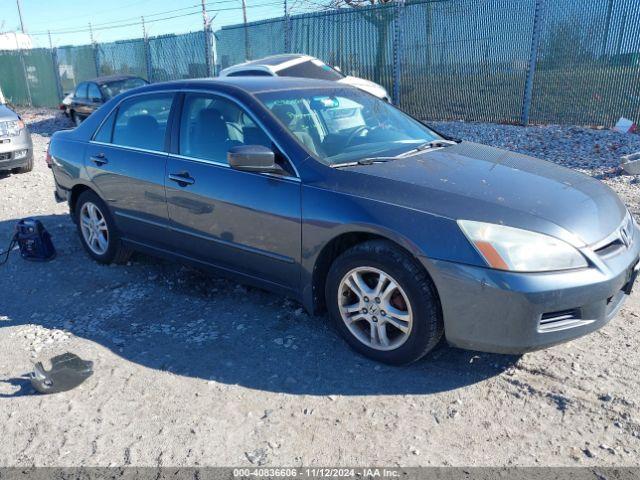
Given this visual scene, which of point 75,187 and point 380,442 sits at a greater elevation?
point 75,187

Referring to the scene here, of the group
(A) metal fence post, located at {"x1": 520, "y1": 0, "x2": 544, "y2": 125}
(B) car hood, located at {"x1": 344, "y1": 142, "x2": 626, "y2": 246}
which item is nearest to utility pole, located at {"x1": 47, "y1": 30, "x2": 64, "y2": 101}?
(A) metal fence post, located at {"x1": 520, "y1": 0, "x2": 544, "y2": 125}

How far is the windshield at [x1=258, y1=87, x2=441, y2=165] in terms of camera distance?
3.80 m

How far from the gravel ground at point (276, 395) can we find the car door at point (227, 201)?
0.45 meters

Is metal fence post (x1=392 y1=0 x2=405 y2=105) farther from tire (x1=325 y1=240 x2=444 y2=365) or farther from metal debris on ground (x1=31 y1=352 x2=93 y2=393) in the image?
metal debris on ground (x1=31 y1=352 x2=93 y2=393)

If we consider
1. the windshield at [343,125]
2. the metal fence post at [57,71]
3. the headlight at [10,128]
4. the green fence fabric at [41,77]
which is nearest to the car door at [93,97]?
the headlight at [10,128]

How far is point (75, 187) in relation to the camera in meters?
5.40

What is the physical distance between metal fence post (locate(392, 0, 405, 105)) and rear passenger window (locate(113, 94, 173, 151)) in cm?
976

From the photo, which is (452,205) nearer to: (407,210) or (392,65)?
(407,210)

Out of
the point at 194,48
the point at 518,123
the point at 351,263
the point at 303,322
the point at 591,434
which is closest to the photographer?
the point at 591,434

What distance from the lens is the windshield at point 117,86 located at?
1514cm

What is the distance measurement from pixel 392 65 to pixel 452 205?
1158 cm

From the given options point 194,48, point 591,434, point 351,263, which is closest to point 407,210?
point 351,263

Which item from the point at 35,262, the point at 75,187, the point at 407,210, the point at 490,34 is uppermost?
the point at 490,34

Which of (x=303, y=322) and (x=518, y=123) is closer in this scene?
(x=303, y=322)
